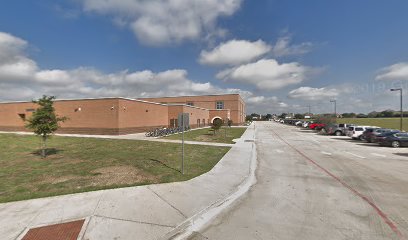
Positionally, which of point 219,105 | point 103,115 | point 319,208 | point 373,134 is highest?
point 219,105

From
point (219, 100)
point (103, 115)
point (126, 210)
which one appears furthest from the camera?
point (219, 100)

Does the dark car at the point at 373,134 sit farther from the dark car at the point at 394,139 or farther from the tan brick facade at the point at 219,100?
the tan brick facade at the point at 219,100

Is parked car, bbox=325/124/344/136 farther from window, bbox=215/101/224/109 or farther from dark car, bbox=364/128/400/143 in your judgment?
window, bbox=215/101/224/109

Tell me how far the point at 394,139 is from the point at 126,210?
73.7ft

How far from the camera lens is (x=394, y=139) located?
17.5 m

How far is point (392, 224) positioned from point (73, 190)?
8.61m

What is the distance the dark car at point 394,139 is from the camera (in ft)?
57.1

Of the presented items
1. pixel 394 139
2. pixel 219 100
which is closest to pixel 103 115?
pixel 394 139

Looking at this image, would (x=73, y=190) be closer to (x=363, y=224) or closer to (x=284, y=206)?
(x=284, y=206)

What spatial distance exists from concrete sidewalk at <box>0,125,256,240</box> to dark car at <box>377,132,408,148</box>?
18515mm

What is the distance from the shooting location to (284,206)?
18.3ft

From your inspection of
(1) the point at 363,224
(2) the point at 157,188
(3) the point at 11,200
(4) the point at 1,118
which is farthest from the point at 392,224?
(4) the point at 1,118

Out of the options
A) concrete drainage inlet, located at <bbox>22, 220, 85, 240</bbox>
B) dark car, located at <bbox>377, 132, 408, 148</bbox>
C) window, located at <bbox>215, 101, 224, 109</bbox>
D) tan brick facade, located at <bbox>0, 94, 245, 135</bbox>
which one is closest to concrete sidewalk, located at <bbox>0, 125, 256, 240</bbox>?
concrete drainage inlet, located at <bbox>22, 220, 85, 240</bbox>

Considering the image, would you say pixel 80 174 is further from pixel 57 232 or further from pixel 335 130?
pixel 335 130
